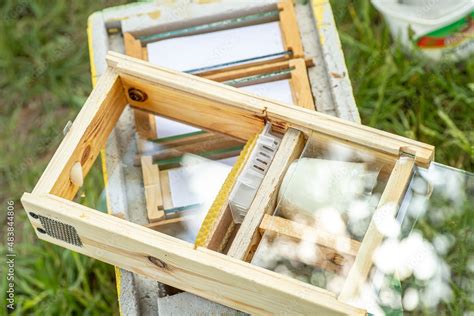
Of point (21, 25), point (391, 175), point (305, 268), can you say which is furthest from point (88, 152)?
point (21, 25)

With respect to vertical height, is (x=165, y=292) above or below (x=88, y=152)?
below

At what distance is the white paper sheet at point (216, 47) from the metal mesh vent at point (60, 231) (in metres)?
0.79

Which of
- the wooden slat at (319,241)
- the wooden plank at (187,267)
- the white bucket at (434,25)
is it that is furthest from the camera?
the white bucket at (434,25)

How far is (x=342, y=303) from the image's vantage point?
175 cm

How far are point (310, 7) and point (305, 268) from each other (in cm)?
121

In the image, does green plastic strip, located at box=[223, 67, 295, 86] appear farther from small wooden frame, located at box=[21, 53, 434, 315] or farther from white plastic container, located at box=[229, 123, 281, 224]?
white plastic container, located at box=[229, 123, 281, 224]

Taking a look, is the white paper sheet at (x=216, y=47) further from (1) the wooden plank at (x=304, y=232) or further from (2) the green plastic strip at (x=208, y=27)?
(1) the wooden plank at (x=304, y=232)

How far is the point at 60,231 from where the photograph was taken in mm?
2076

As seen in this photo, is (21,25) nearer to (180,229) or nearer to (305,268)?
(180,229)

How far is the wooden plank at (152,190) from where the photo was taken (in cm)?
227

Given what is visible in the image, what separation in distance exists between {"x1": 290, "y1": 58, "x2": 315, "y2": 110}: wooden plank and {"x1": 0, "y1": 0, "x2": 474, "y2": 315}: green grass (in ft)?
1.95

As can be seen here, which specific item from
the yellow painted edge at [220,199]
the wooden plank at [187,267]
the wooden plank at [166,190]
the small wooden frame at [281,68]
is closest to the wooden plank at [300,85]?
the small wooden frame at [281,68]

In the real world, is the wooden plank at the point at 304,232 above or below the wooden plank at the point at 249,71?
below

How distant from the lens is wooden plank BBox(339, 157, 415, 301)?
1.80 m
